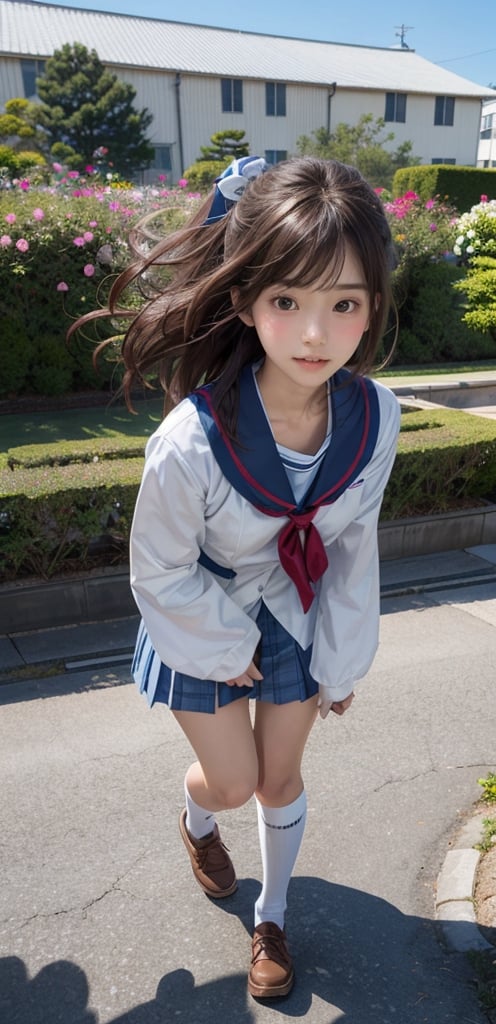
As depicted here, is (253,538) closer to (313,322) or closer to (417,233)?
(313,322)

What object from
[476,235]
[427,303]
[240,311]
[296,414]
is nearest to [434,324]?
[427,303]

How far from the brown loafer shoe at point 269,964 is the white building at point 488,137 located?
7869cm

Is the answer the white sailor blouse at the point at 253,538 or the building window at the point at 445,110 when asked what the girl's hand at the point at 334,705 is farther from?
the building window at the point at 445,110

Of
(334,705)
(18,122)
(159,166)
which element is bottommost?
(334,705)

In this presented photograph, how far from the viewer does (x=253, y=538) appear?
6.72 ft

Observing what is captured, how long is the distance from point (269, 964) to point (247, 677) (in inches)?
32.2

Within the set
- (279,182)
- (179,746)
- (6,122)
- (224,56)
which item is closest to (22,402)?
(179,746)

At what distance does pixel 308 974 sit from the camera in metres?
2.33

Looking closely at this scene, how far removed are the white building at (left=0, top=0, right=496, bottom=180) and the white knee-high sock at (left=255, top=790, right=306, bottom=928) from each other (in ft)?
149

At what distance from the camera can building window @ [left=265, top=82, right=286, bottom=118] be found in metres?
44.8

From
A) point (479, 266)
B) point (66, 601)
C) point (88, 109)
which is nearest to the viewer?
point (66, 601)

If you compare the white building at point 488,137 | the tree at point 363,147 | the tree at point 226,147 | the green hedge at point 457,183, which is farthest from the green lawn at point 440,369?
the white building at point 488,137

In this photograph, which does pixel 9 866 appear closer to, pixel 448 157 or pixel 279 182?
pixel 279 182

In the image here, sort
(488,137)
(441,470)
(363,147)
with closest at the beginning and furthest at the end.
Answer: (441,470)
(363,147)
(488,137)
